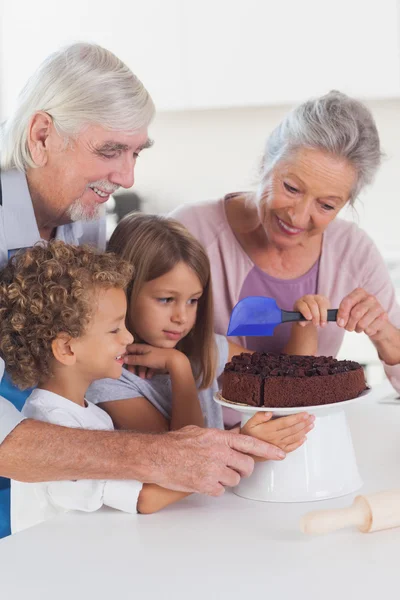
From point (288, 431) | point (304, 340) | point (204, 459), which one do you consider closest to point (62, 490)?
point (204, 459)

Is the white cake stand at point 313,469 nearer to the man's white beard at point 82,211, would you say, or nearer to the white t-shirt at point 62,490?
the white t-shirt at point 62,490

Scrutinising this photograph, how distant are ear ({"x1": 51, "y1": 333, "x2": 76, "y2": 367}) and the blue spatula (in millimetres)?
282

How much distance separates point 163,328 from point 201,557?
655 millimetres

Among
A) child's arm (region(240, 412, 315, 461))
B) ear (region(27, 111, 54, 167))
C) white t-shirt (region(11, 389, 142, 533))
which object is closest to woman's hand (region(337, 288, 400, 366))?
child's arm (region(240, 412, 315, 461))

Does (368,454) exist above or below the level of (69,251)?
below

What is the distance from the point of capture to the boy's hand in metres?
1.16

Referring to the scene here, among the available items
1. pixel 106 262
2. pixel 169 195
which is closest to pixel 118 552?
pixel 106 262

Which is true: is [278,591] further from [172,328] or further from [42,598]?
[172,328]

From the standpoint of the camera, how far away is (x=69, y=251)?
1.38 metres

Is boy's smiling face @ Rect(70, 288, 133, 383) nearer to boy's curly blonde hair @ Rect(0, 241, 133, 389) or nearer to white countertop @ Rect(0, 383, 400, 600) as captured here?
boy's curly blonde hair @ Rect(0, 241, 133, 389)

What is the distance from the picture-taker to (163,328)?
1593 millimetres

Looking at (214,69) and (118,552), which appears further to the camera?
(214,69)

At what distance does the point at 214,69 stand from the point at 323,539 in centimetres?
281

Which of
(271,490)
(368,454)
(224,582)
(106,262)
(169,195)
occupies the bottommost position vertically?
(169,195)
